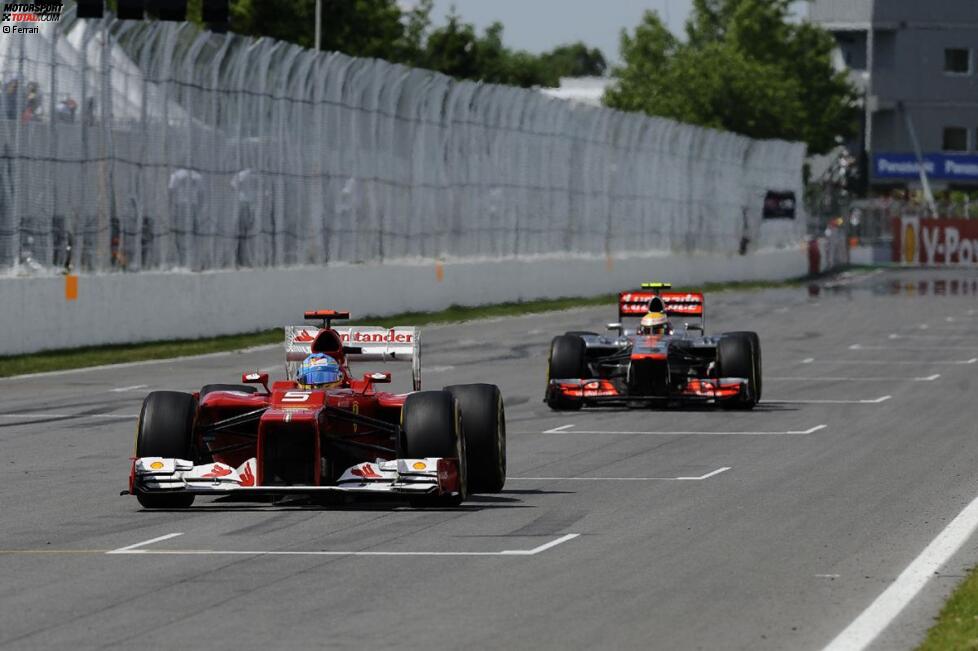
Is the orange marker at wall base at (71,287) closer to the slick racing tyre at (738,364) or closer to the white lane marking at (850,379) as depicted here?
the white lane marking at (850,379)

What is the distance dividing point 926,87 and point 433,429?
99319 mm

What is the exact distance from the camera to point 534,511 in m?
13.6

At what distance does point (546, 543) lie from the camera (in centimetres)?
1202

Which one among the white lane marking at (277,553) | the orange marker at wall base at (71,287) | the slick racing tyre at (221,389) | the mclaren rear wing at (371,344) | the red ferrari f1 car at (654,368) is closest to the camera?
the white lane marking at (277,553)

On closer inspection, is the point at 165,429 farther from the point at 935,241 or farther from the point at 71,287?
the point at 935,241

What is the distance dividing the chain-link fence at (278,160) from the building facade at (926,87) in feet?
166

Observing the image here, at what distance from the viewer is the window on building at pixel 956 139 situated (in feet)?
362

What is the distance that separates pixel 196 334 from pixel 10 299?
570cm

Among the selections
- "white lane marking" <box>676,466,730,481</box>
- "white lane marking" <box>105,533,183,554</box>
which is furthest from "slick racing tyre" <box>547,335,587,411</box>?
"white lane marking" <box>105,533,183,554</box>

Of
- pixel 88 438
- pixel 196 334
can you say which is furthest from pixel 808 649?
pixel 196 334

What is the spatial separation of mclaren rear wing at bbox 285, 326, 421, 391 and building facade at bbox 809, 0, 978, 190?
95.5 meters

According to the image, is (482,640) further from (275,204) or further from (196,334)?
(275,204)

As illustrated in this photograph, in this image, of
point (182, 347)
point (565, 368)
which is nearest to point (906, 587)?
point (565, 368)

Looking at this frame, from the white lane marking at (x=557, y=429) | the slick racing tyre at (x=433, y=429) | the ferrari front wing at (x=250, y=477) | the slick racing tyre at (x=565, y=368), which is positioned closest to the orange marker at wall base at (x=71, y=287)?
the slick racing tyre at (x=565, y=368)
